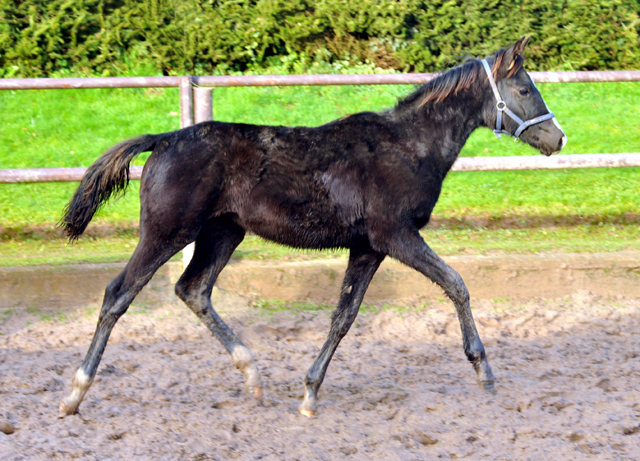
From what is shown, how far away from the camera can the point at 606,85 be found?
28.7 feet

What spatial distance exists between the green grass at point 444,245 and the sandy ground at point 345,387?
53 centimetres

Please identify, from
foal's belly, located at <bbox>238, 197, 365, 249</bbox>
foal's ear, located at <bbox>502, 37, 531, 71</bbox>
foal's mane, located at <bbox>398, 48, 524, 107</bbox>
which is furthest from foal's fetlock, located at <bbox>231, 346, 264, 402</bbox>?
foal's ear, located at <bbox>502, 37, 531, 71</bbox>

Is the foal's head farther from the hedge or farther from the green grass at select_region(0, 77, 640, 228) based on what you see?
the hedge

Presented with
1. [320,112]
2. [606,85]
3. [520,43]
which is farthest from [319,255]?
[606,85]

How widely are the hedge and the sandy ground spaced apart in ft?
13.4

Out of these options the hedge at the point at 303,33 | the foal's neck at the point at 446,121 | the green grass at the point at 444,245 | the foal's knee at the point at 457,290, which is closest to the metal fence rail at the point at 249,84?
the green grass at the point at 444,245

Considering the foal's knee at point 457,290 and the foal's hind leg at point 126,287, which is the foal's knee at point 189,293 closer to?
the foal's hind leg at point 126,287

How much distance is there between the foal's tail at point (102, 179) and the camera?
358 centimetres

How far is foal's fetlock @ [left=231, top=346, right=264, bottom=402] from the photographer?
3.66m

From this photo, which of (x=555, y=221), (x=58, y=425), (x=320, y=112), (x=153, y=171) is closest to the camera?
(x=58, y=425)

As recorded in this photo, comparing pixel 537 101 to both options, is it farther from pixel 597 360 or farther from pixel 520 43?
pixel 597 360

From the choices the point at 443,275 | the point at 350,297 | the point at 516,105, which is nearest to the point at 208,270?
the point at 350,297

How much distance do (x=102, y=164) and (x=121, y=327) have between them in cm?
142

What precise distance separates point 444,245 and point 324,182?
2415mm
